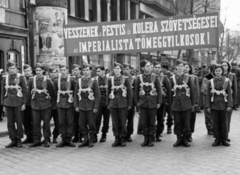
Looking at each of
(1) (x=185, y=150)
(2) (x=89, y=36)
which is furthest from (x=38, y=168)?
(2) (x=89, y=36)

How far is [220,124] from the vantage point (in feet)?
29.7

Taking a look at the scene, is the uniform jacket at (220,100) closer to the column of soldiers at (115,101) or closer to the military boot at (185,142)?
the column of soldiers at (115,101)

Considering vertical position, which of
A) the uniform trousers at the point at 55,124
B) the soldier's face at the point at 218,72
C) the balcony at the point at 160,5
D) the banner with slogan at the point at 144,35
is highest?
the balcony at the point at 160,5

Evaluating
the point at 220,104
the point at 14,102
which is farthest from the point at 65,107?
the point at 220,104

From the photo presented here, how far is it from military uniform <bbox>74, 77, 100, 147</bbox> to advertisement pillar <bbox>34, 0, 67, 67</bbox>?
10.9 m

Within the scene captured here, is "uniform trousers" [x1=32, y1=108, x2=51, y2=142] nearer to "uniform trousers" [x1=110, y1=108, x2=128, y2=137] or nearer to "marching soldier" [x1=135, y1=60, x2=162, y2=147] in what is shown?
"uniform trousers" [x1=110, y1=108, x2=128, y2=137]

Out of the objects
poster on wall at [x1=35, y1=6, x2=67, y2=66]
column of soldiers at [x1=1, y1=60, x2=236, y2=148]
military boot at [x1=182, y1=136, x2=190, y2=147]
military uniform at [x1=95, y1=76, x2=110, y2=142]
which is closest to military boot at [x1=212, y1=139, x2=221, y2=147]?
column of soldiers at [x1=1, y1=60, x2=236, y2=148]

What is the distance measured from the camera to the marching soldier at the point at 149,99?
916 centimetres

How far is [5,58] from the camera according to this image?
18.1 m

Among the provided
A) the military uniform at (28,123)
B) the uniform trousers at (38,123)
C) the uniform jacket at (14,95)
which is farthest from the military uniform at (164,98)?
the uniform jacket at (14,95)

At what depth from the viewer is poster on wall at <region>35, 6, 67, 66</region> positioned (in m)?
20.1

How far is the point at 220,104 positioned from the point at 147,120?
1748 mm

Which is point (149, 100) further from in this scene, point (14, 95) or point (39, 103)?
point (14, 95)

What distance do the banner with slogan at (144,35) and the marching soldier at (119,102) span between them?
3566 millimetres
